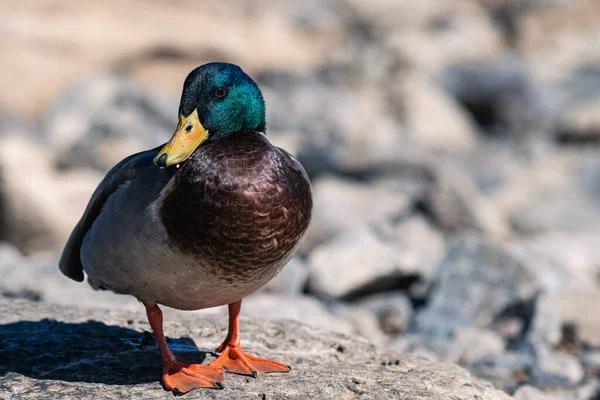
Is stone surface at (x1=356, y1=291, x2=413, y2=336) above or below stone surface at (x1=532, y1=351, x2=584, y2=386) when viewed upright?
above

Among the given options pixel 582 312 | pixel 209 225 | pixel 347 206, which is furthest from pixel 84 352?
pixel 347 206

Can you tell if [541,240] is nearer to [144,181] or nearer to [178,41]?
[144,181]

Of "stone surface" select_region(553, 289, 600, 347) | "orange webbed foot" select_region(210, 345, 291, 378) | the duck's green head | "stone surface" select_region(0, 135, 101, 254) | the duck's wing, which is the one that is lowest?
"orange webbed foot" select_region(210, 345, 291, 378)

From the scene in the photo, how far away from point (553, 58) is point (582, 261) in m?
11.4

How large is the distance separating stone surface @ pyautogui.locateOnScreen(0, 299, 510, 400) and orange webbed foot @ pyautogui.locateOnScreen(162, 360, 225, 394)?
Answer: 0.05 meters

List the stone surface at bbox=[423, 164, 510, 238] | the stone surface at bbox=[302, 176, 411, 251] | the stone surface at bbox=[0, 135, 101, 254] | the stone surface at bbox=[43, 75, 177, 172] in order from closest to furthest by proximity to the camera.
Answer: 1. the stone surface at bbox=[0, 135, 101, 254]
2. the stone surface at bbox=[302, 176, 411, 251]
3. the stone surface at bbox=[423, 164, 510, 238]
4. the stone surface at bbox=[43, 75, 177, 172]

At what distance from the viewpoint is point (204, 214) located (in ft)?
11.5

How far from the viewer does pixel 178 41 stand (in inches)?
631

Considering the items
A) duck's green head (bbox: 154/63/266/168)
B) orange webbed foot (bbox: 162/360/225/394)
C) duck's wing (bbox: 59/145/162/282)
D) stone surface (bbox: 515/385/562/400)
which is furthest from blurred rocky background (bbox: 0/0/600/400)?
duck's green head (bbox: 154/63/266/168)

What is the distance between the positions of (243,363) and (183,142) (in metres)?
1.08

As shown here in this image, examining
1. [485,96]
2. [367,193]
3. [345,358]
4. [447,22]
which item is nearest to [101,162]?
[367,193]

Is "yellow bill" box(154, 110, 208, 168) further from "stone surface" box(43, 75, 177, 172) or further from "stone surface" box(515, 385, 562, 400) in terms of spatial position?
"stone surface" box(43, 75, 177, 172)

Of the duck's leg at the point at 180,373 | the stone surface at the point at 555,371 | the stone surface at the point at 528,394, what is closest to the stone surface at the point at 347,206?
the stone surface at the point at 555,371

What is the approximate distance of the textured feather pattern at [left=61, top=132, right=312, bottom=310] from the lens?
3521 millimetres
